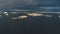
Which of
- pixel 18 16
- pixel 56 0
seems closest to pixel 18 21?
pixel 18 16

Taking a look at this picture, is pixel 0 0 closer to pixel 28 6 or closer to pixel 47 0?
pixel 28 6

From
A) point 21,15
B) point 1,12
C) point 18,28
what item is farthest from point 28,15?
point 1,12

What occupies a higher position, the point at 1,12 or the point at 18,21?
the point at 1,12

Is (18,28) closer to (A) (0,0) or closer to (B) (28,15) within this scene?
(B) (28,15)

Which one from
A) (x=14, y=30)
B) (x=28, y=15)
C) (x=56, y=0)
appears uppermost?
(x=56, y=0)

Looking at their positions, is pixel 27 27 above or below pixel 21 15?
below
